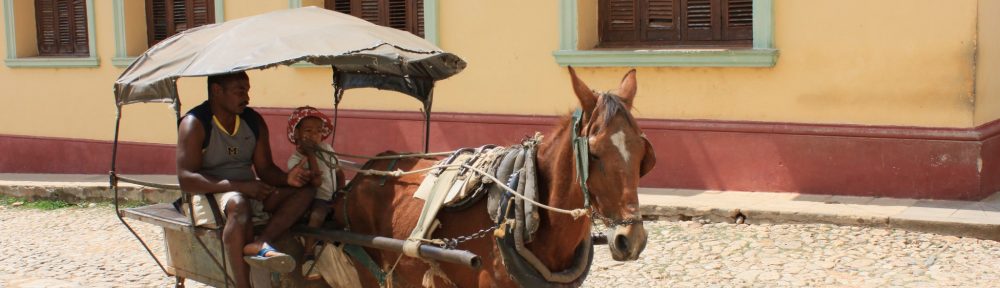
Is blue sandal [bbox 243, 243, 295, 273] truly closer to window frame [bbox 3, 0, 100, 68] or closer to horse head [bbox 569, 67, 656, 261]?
horse head [bbox 569, 67, 656, 261]

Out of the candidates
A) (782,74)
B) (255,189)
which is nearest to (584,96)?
(255,189)

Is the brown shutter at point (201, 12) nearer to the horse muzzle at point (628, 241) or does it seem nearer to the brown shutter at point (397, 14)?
the brown shutter at point (397, 14)

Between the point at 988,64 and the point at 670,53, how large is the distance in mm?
2366

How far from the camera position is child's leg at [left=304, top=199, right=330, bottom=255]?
5.20 m

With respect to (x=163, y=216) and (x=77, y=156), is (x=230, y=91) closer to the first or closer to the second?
(x=163, y=216)

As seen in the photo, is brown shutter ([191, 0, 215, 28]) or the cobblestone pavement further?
brown shutter ([191, 0, 215, 28])

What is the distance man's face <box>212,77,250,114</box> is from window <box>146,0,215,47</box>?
766 cm

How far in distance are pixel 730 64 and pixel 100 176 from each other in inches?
299

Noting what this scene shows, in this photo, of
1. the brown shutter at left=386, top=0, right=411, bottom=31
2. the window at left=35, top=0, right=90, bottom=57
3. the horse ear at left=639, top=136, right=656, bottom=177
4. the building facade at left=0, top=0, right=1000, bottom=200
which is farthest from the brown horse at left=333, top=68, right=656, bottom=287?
the window at left=35, top=0, right=90, bottom=57

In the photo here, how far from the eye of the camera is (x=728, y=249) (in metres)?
7.44

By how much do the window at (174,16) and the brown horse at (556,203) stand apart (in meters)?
8.00

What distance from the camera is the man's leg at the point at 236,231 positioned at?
16.5 feet

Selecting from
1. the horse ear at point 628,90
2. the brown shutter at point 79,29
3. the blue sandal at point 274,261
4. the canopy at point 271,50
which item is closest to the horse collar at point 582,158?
the horse ear at point 628,90

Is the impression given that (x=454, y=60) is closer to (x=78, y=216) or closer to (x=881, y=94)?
(x=881, y=94)
